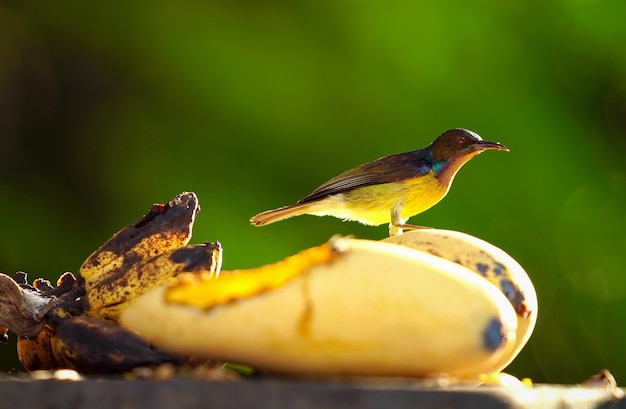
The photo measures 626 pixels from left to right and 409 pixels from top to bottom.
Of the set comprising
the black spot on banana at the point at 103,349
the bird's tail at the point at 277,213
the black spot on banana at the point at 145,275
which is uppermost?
the black spot on banana at the point at 145,275

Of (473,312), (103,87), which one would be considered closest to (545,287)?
(103,87)

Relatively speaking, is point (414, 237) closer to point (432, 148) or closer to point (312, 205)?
point (432, 148)

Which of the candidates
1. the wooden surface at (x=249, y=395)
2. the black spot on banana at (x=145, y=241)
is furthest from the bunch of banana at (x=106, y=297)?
the wooden surface at (x=249, y=395)

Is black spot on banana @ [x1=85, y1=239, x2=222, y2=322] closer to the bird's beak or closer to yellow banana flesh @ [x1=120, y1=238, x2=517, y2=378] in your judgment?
yellow banana flesh @ [x1=120, y1=238, x2=517, y2=378]

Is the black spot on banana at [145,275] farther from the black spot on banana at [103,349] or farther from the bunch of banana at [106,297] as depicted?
the black spot on banana at [103,349]

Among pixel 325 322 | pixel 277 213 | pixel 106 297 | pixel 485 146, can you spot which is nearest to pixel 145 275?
pixel 106 297
